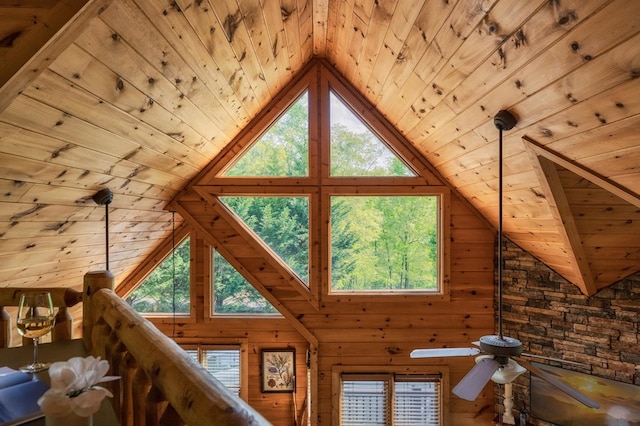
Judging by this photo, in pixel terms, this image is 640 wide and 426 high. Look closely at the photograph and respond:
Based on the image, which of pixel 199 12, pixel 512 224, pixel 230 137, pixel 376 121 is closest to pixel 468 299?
pixel 512 224

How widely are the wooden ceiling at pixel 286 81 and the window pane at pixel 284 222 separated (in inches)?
28.2

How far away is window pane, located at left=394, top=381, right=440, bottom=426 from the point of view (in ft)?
14.8

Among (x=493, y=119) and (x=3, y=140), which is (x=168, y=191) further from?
(x=493, y=119)

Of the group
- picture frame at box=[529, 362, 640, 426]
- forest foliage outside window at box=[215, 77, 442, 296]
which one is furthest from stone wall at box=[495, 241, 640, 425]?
forest foliage outside window at box=[215, 77, 442, 296]

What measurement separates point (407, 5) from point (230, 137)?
2479mm

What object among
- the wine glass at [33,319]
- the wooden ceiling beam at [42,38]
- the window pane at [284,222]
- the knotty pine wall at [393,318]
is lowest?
the knotty pine wall at [393,318]

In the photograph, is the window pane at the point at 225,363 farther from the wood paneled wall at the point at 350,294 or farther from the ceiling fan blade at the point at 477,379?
the ceiling fan blade at the point at 477,379

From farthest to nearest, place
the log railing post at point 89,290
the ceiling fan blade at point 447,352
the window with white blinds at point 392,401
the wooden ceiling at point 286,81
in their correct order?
1. the window with white blinds at point 392,401
2. the ceiling fan blade at point 447,352
3. the log railing post at point 89,290
4. the wooden ceiling at point 286,81

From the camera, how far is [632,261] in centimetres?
348

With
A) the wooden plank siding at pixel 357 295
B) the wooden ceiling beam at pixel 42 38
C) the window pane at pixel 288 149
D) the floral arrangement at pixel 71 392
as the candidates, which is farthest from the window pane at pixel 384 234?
the floral arrangement at pixel 71 392

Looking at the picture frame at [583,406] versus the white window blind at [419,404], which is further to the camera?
the white window blind at [419,404]

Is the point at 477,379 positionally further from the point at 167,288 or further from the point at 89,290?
the point at 167,288

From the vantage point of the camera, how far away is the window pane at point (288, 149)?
173 inches

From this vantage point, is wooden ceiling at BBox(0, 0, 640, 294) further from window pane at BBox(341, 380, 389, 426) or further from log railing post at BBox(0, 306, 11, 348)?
window pane at BBox(341, 380, 389, 426)
